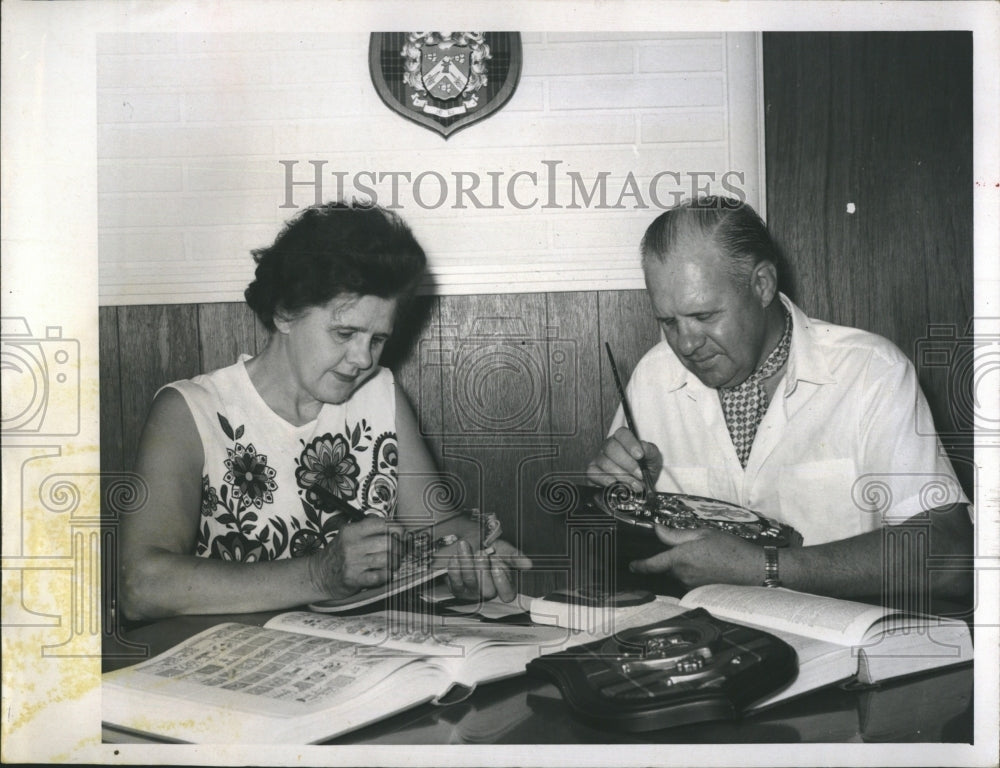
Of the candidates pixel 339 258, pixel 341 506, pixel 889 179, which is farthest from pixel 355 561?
pixel 889 179

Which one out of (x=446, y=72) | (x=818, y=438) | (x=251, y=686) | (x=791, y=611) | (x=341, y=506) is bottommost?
(x=251, y=686)

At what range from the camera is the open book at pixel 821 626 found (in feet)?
4.05

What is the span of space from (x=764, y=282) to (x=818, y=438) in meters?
0.27

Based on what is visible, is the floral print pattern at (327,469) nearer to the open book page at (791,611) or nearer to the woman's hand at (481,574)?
A: the woman's hand at (481,574)

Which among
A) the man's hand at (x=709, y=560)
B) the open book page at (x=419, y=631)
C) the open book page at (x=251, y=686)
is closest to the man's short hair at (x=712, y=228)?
the man's hand at (x=709, y=560)

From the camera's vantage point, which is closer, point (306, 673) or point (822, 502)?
point (306, 673)

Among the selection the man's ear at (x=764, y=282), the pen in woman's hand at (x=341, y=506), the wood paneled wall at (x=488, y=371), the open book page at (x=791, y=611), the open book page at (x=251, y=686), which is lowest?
the open book page at (x=251, y=686)

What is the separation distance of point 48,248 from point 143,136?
24 centimetres

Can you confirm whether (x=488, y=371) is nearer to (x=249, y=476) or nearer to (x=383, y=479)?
(x=383, y=479)

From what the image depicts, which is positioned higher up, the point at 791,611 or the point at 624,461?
the point at 624,461

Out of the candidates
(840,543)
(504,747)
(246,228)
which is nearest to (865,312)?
(840,543)

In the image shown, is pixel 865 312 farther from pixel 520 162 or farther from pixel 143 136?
pixel 143 136

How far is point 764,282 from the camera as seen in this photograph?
1.43 metres

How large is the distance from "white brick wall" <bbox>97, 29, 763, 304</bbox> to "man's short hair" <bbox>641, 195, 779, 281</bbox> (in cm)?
2
